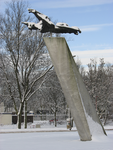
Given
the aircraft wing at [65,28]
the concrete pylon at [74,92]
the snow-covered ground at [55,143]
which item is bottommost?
the snow-covered ground at [55,143]

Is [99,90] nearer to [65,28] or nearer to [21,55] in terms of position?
[21,55]

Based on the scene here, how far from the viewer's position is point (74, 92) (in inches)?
356

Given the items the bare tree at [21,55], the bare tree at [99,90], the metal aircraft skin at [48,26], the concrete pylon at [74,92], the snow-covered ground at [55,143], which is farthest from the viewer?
the bare tree at [99,90]

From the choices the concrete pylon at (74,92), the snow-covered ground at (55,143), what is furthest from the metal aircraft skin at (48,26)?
the snow-covered ground at (55,143)

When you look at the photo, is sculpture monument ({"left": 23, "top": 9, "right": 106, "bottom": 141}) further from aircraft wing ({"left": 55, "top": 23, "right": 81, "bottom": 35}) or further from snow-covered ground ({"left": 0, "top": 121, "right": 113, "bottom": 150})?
aircraft wing ({"left": 55, "top": 23, "right": 81, "bottom": 35})

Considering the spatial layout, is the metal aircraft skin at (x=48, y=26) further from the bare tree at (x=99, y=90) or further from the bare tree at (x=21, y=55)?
the bare tree at (x=99, y=90)

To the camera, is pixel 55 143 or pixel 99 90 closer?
pixel 55 143

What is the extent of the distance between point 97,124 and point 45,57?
15.7 m

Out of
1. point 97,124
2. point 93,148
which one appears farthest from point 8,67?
point 93,148

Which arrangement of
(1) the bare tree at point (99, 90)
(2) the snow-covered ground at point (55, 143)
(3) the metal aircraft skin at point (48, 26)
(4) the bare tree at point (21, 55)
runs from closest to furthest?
1. (2) the snow-covered ground at point (55, 143)
2. (3) the metal aircraft skin at point (48, 26)
3. (4) the bare tree at point (21, 55)
4. (1) the bare tree at point (99, 90)

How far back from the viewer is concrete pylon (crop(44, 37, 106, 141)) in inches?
350

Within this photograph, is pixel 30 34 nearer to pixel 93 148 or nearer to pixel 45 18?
pixel 45 18

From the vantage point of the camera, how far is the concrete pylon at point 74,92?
29.2ft

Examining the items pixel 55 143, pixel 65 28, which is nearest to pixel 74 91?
pixel 55 143
